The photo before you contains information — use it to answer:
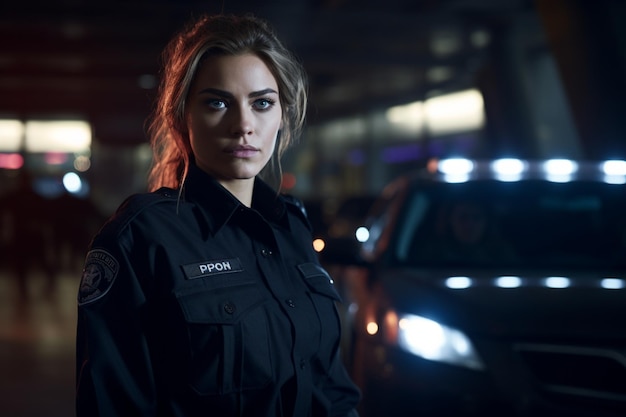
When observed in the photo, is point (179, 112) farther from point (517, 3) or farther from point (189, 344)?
point (517, 3)

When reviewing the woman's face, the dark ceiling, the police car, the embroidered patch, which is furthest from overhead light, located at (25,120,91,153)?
the embroidered patch

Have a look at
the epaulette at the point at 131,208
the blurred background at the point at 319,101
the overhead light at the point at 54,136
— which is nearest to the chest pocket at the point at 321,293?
the epaulette at the point at 131,208

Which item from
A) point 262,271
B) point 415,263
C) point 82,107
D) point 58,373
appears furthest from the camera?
point 82,107

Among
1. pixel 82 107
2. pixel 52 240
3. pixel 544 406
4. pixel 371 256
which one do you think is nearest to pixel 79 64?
pixel 52 240

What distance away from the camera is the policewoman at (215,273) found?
2008 millimetres

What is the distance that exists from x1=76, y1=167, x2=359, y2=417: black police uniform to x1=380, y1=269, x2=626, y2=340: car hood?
5.98 ft

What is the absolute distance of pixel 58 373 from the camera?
27.5 ft

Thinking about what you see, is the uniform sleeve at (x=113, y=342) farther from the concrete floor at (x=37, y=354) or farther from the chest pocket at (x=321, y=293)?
the concrete floor at (x=37, y=354)

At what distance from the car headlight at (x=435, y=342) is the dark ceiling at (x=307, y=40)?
12.1 metres

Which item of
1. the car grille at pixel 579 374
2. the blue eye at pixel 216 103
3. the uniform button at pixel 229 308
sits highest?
the blue eye at pixel 216 103

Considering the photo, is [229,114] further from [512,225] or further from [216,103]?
[512,225]

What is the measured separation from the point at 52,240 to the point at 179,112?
2176 centimetres

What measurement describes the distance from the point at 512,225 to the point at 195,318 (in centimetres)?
387

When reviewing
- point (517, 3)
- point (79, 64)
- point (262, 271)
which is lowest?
point (262, 271)
